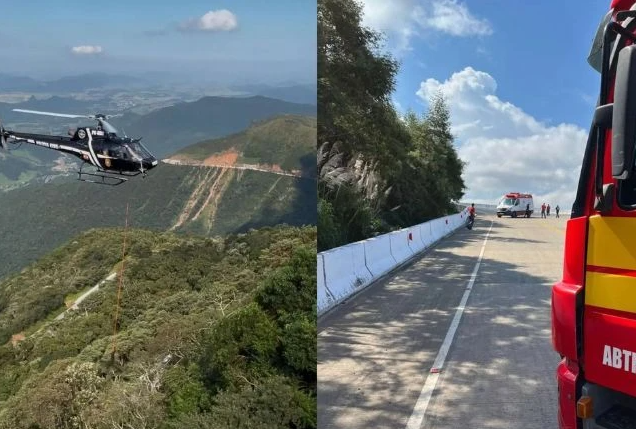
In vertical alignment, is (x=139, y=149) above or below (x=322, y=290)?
above

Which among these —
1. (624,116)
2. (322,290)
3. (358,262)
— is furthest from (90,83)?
(624,116)


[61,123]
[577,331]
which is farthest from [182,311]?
[577,331]

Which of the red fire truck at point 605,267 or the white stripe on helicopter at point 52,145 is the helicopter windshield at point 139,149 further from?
the red fire truck at point 605,267

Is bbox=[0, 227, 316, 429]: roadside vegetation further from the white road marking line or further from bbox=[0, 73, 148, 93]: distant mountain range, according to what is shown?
the white road marking line

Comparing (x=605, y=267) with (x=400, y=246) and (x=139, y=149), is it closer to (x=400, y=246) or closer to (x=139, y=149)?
(x=139, y=149)

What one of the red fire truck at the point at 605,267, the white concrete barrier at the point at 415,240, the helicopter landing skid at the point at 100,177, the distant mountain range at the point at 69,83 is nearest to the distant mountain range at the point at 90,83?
the distant mountain range at the point at 69,83

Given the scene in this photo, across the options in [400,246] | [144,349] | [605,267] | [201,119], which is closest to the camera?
[605,267]
